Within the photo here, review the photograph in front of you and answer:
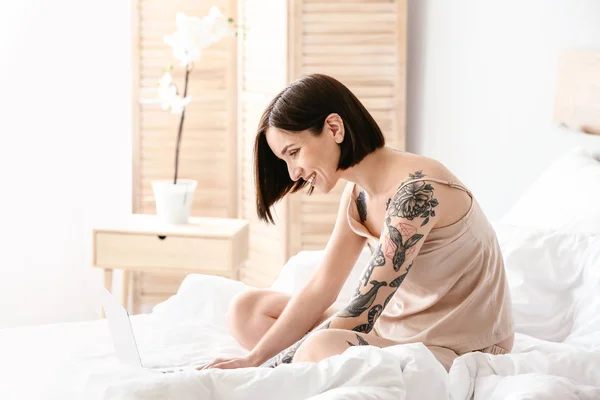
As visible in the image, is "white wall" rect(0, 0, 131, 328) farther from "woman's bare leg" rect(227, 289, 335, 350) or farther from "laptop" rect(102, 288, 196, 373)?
"laptop" rect(102, 288, 196, 373)

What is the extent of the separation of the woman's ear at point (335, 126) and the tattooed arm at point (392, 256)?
179 millimetres

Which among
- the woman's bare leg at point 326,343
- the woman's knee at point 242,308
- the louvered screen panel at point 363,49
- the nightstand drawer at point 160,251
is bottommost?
the nightstand drawer at point 160,251

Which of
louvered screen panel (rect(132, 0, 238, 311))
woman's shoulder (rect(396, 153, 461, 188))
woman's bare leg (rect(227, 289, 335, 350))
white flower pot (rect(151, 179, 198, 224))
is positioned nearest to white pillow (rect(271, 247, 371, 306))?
woman's bare leg (rect(227, 289, 335, 350))

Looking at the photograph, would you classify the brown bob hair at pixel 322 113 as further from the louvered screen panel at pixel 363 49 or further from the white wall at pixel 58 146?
the white wall at pixel 58 146

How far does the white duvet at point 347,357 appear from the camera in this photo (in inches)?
52.4

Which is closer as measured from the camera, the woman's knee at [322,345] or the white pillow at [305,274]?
the woman's knee at [322,345]

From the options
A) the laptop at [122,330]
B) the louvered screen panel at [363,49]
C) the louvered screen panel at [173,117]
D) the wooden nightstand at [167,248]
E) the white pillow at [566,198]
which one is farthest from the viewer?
the louvered screen panel at [173,117]

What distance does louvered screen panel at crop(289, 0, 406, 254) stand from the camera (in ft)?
11.0

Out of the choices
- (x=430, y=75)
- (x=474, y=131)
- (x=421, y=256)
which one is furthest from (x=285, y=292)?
(x=430, y=75)

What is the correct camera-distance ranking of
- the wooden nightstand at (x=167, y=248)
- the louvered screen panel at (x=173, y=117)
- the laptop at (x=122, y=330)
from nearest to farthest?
the laptop at (x=122, y=330) → the wooden nightstand at (x=167, y=248) → the louvered screen panel at (x=173, y=117)

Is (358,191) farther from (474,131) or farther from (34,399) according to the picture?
(474,131)

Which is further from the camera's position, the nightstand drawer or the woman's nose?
the nightstand drawer

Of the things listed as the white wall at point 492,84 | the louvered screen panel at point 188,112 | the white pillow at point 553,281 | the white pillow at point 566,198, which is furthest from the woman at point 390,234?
the louvered screen panel at point 188,112

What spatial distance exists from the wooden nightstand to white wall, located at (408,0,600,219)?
2.82 feet
